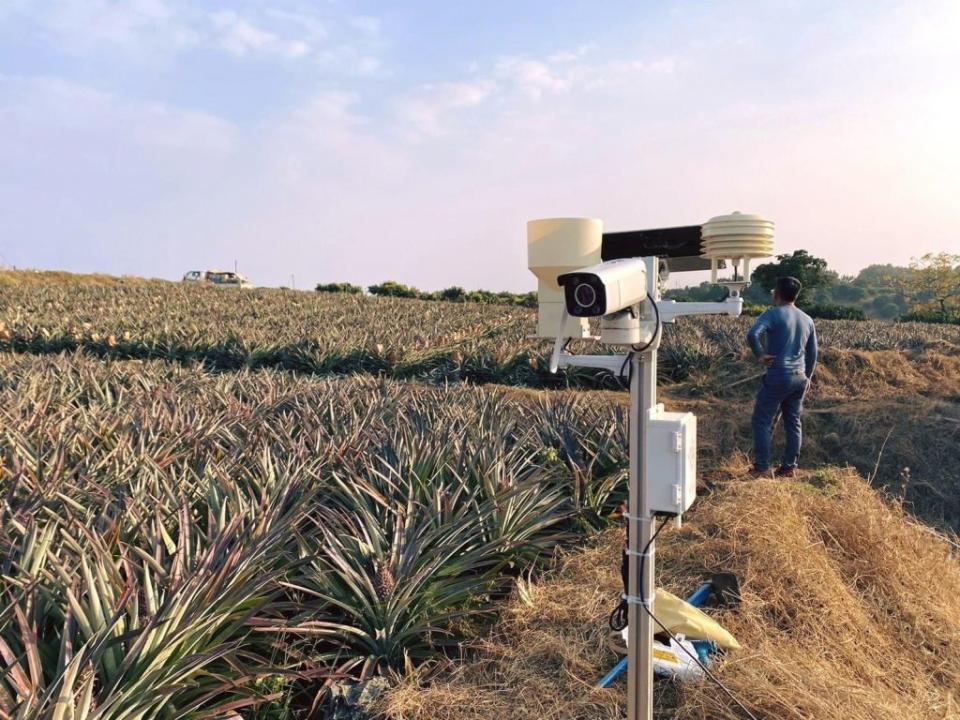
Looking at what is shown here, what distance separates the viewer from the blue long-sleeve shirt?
5.68m

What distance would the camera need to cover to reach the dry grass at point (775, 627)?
2.28m

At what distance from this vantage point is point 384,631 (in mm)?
2467

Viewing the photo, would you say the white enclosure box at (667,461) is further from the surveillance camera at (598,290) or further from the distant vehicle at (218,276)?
the distant vehicle at (218,276)

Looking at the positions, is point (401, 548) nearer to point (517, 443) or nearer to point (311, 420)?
point (517, 443)

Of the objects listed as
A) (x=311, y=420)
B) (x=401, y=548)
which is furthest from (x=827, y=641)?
(x=311, y=420)

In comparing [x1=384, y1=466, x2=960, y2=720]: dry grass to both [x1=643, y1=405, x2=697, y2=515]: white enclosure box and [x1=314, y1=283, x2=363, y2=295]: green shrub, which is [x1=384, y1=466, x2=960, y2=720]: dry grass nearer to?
[x1=643, y1=405, x2=697, y2=515]: white enclosure box

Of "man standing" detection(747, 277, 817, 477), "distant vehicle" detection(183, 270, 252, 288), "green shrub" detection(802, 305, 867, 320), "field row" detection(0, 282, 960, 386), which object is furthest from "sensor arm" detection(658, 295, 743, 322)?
"distant vehicle" detection(183, 270, 252, 288)

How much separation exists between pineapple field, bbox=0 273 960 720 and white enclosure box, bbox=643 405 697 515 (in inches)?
35.9

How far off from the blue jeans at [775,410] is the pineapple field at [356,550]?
360mm

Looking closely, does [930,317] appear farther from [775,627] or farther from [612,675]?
[612,675]

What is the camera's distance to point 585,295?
1602 mm

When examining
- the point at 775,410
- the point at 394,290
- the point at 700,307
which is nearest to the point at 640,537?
the point at 700,307

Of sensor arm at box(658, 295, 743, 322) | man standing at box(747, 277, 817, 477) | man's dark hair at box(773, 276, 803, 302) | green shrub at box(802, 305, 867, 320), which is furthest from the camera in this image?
green shrub at box(802, 305, 867, 320)

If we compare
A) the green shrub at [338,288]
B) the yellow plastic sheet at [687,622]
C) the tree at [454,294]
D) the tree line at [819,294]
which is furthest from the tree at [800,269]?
the yellow plastic sheet at [687,622]
